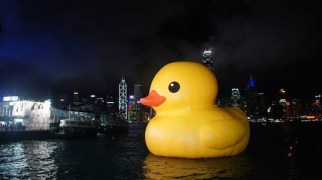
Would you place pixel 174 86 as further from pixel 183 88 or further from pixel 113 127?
pixel 113 127

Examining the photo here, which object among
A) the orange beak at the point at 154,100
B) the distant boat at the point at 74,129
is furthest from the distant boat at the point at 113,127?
the orange beak at the point at 154,100

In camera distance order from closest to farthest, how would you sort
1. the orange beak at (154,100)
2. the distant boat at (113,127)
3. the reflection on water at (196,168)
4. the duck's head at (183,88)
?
the reflection on water at (196,168), the duck's head at (183,88), the orange beak at (154,100), the distant boat at (113,127)

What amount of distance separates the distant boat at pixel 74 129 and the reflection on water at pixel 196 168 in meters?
38.3

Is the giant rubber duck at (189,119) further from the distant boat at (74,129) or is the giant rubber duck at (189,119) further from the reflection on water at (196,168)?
the distant boat at (74,129)

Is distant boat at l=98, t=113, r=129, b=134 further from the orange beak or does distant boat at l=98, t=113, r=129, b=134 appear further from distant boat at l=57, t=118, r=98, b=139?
the orange beak

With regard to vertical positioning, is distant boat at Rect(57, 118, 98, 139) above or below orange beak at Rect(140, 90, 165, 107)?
below

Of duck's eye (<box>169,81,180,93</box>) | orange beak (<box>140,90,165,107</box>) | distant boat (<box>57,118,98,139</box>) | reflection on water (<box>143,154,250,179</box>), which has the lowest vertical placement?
reflection on water (<box>143,154,250,179</box>)

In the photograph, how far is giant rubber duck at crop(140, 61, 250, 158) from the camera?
54.4ft

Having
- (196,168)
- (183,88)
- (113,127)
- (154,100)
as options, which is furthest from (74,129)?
(196,168)

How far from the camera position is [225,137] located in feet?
54.0

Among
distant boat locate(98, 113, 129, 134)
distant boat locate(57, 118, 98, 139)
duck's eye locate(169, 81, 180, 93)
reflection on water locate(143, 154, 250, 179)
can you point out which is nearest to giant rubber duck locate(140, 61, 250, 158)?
duck's eye locate(169, 81, 180, 93)

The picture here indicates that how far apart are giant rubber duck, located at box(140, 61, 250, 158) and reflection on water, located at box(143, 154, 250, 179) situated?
0.39 meters

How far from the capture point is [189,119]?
17.0 meters

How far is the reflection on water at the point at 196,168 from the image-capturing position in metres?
14.2
